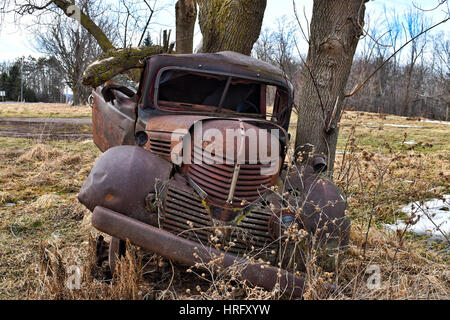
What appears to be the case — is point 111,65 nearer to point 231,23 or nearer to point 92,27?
point 231,23

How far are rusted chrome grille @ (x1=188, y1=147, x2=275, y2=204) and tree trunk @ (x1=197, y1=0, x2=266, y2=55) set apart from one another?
377 cm

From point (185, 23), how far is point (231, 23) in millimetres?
3164

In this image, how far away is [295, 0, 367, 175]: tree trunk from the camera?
4.40 meters

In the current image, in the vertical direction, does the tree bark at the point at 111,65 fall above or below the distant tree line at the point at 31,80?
below

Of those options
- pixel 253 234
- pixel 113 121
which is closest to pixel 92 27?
pixel 113 121

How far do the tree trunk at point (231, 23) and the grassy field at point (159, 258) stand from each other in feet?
8.37

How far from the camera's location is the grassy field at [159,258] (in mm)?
2570

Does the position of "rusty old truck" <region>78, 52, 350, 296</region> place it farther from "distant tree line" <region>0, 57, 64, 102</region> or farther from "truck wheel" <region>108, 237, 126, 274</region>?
"distant tree line" <region>0, 57, 64, 102</region>

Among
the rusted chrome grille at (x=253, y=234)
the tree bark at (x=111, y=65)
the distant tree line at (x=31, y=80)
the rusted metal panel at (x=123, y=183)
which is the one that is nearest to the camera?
the rusted metal panel at (x=123, y=183)

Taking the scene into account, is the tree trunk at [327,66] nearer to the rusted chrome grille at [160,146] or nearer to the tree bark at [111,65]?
the rusted chrome grille at [160,146]

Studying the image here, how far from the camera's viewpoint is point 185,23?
8.90 meters

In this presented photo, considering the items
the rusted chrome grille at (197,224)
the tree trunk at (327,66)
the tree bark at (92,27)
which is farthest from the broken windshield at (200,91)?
the tree bark at (92,27)
